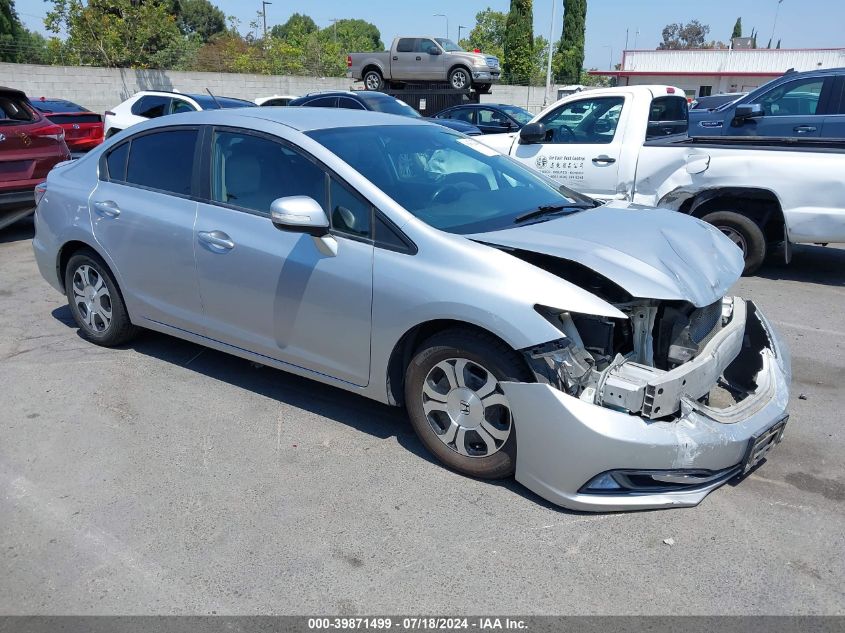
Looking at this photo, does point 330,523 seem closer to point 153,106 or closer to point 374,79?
point 153,106

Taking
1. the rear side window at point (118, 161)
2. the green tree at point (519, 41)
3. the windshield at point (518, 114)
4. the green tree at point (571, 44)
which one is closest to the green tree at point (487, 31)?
the green tree at point (571, 44)

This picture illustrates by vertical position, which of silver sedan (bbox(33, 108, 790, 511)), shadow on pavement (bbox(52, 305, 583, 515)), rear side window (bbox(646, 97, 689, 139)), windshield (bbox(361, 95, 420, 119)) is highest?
rear side window (bbox(646, 97, 689, 139))

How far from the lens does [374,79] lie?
24578 millimetres

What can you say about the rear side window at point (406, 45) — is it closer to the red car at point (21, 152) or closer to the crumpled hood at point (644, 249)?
the red car at point (21, 152)

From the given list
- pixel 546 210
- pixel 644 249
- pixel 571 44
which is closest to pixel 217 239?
pixel 546 210

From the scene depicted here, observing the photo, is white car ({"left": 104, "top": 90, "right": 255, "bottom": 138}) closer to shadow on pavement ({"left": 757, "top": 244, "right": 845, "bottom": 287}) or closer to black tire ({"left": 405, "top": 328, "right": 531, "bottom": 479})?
shadow on pavement ({"left": 757, "top": 244, "right": 845, "bottom": 287})

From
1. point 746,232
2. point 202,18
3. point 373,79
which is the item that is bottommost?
point 746,232

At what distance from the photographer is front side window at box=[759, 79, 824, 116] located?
34.5 feet

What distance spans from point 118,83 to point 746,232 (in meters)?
23.0

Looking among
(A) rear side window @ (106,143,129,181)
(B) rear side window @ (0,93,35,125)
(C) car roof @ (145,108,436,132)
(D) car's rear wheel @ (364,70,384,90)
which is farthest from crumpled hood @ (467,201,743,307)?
(D) car's rear wheel @ (364,70,384,90)

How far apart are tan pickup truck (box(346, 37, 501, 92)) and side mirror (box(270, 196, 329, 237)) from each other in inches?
826

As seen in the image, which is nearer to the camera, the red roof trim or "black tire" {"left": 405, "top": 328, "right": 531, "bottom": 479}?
"black tire" {"left": 405, "top": 328, "right": 531, "bottom": 479}

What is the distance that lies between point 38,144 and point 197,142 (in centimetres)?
578

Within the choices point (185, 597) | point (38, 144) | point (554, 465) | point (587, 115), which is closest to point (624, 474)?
point (554, 465)
